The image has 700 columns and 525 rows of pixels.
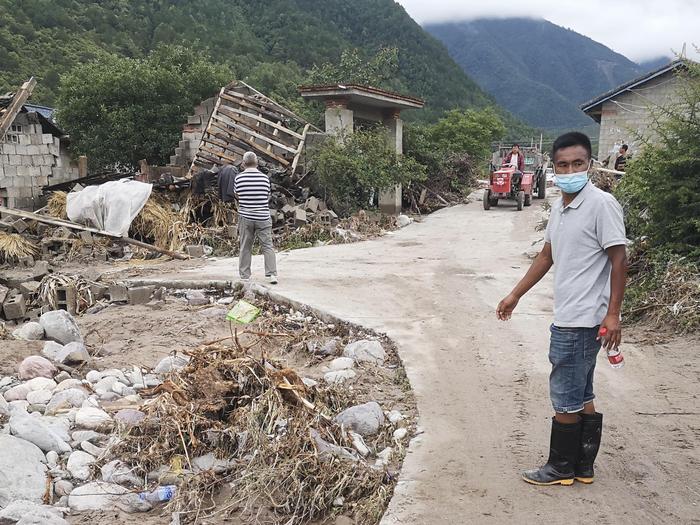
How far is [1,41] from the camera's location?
32.0 m

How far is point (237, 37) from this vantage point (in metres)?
46.4

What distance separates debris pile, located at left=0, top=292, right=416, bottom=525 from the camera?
3322mm

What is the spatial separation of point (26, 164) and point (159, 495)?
1379 cm

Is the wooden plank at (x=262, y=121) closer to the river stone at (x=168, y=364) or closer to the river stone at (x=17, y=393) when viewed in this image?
the river stone at (x=168, y=364)

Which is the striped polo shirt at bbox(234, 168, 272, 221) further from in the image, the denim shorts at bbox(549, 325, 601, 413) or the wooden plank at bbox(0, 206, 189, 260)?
the denim shorts at bbox(549, 325, 601, 413)

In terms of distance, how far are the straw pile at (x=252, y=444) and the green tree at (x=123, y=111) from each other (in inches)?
736

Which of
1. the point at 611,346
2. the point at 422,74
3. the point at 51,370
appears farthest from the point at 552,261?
the point at 422,74

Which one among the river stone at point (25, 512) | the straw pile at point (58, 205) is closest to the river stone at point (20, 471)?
the river stone at point (25, 512)

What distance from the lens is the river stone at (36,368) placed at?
533 cm

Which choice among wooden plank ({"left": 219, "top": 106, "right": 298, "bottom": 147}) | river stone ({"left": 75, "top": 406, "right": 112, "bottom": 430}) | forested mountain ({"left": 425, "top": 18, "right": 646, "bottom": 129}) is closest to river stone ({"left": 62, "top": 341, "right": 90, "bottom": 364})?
river stone ({"left": 75, "top": 406, "right": 112, "bottom": 430})

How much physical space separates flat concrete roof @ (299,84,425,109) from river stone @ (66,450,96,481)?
40.9ft

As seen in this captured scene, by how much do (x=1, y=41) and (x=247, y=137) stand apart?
81.3 feet

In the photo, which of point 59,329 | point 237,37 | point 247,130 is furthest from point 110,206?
point 237,37

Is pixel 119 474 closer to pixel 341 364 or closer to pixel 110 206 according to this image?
pixel 341 364
